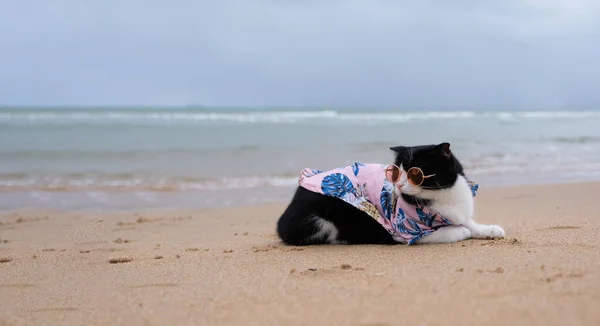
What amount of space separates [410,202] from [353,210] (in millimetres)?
408

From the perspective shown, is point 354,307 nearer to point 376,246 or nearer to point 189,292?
point 189,292

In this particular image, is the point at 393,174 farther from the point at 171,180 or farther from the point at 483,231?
the point at 171,180

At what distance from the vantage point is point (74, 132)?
19.3m

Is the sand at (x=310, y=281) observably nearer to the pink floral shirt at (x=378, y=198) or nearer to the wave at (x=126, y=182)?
the pink floral shirt at (x=378, y=198)

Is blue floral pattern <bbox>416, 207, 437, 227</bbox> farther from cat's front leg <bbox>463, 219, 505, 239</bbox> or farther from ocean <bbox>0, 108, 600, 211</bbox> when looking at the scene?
ocean <bbox>0, 108, 600, 211</bbox>

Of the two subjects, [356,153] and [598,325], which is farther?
[356,153]

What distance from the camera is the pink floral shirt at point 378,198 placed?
3617 millimetres

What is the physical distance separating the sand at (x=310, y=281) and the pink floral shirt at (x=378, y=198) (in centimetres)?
16

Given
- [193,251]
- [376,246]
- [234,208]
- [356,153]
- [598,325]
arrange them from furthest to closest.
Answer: [356,153]
[234,208]
[193,251]
[376,246]
[598,325]

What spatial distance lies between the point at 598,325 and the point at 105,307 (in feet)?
6.48

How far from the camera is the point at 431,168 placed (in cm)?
344

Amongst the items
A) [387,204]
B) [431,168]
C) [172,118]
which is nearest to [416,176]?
[431,168]

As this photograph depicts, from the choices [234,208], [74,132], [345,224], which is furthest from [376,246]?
[74,132]

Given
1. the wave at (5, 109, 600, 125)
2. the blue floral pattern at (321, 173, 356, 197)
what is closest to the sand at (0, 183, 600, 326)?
the blue floral pattern at (321, 173, 356, 197)
